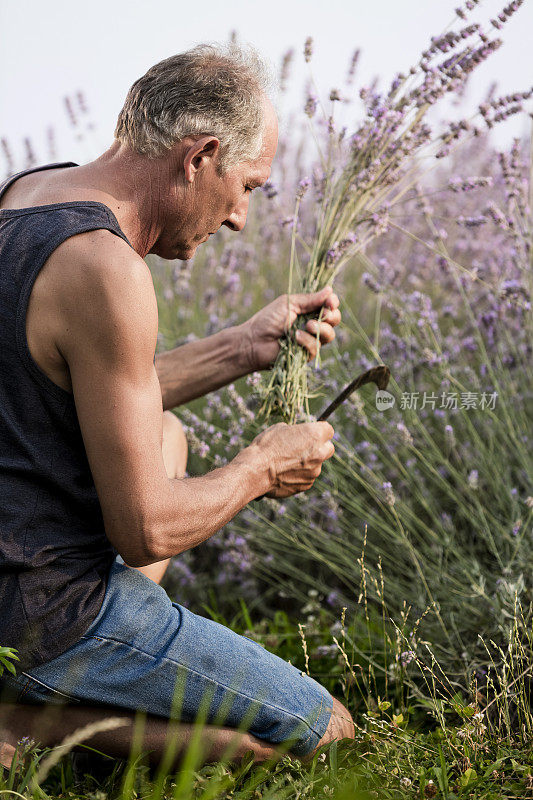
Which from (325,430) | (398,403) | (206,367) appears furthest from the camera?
(398,403)

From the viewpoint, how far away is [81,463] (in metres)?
1.54

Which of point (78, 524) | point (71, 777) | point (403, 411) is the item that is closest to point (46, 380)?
point (78, 524)

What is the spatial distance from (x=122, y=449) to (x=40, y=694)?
55cm

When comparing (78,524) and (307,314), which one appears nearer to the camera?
(78,524)

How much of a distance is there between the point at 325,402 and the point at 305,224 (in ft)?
6.45

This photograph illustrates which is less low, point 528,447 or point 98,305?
point 98,305

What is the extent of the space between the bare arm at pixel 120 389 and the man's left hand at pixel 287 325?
0.71 meters

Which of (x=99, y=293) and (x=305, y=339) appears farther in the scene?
(x=305, y=339)

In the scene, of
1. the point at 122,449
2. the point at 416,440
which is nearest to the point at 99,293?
the point at 122,449

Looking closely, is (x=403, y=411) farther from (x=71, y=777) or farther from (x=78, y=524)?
(x=71, y=777)

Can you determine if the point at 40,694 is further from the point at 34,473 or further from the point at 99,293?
the point at 99,293

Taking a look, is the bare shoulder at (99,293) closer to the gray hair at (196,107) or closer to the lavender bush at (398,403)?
the gray hair at (196,107)

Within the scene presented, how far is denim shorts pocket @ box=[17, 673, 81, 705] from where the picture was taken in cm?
150

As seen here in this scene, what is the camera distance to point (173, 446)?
2.12 meters
